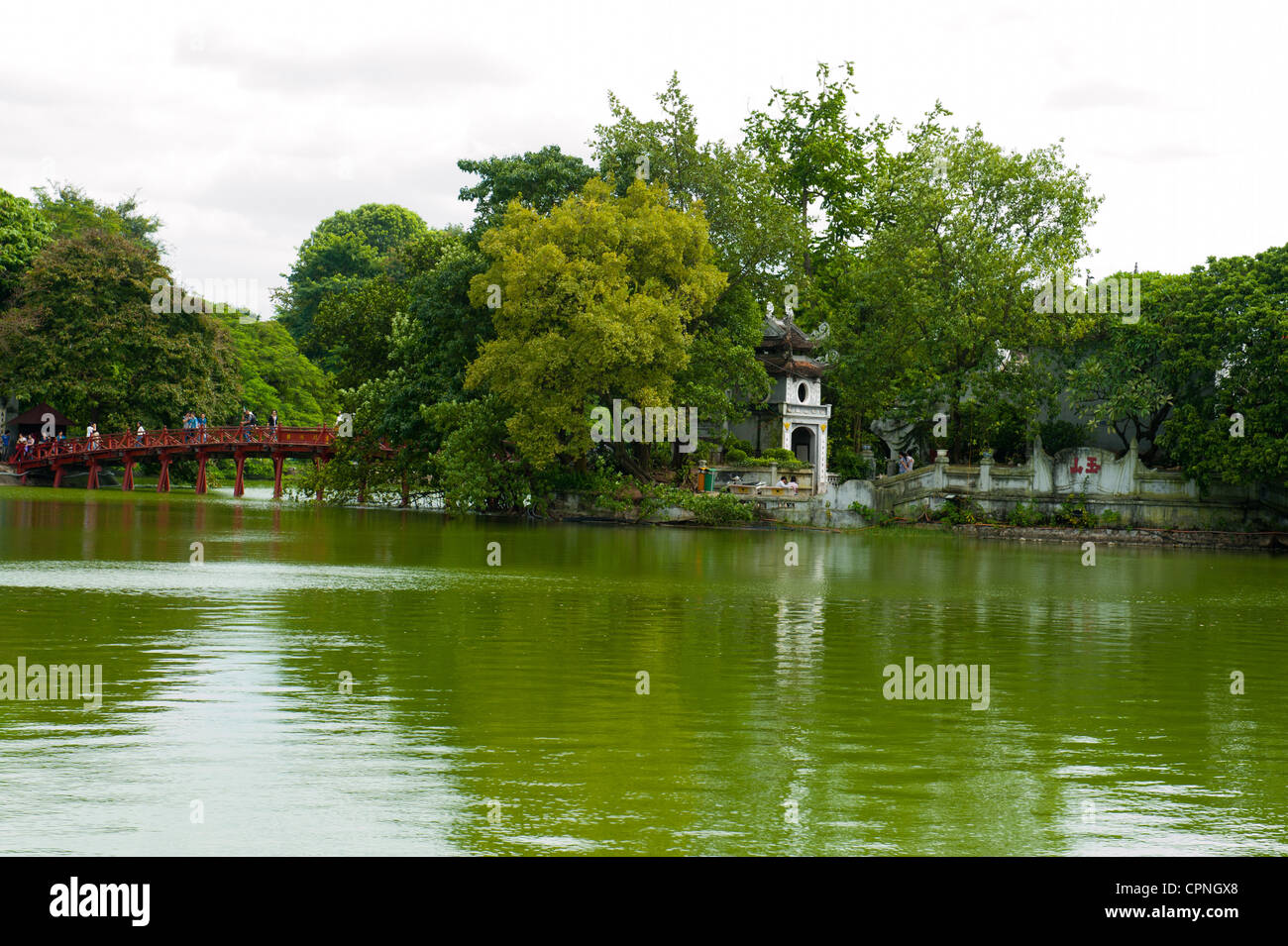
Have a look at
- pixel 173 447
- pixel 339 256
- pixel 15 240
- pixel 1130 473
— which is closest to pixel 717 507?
pixel 1130 473

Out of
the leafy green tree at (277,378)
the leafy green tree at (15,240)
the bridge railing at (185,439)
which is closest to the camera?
the bridge railing at (185,439)

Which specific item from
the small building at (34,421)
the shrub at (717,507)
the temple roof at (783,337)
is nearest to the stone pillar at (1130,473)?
the shrub at (717,507)

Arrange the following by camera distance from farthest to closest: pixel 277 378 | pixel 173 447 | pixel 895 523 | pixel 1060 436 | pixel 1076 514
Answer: pixel 277 378 → pixel 173 447 → pixel 1060 436 → pixel 895 523 → pixel 1076 514

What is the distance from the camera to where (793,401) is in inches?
2277

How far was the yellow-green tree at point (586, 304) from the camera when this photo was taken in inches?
1745

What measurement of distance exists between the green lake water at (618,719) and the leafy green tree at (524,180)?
2966 cm

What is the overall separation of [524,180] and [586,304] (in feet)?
29.5

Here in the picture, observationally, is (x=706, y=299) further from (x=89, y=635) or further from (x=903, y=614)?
(x=89, y=635)

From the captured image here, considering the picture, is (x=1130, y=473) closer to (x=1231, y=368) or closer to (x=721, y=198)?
(x=1231, y=368)

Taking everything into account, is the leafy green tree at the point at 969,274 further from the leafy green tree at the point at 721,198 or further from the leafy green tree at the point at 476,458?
the leafy green tree at the point at 476,458

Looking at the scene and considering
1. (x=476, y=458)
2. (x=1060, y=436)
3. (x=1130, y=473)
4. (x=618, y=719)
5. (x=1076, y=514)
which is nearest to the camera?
(x=618, y=719)

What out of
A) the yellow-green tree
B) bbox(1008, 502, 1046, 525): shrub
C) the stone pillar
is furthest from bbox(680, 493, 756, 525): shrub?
the stone pillar

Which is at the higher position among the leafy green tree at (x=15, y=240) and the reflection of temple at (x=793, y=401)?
the leafy green tree at (x=15, y=240)

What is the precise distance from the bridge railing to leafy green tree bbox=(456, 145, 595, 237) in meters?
14.1
